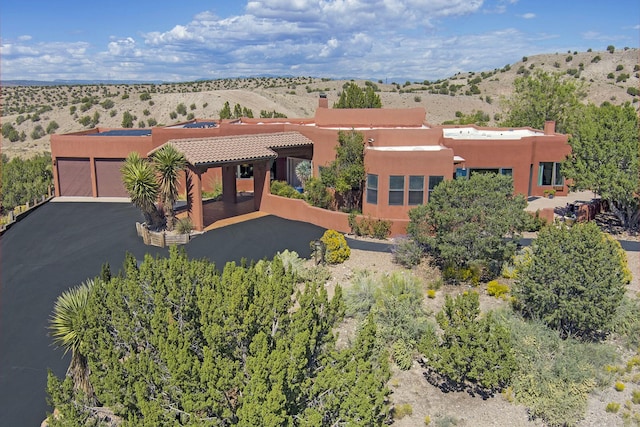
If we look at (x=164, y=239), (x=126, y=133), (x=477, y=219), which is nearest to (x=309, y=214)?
(x=164, y=239)

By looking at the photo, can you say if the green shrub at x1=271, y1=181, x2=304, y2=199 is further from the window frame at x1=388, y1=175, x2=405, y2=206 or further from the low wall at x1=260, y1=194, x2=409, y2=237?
the window frame at x1=388, y1=175, x2=405, y2=206

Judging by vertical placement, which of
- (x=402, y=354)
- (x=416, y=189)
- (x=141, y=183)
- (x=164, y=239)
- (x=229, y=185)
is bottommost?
(x=402, y=354)

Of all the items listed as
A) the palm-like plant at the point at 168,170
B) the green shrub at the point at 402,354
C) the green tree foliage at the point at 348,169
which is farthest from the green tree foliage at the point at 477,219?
the palm-like plant at the point at 168,170

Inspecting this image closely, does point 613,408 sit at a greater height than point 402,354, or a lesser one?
lesser

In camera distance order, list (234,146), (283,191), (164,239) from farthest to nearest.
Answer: (283,191) → (234,146) → (164,239)

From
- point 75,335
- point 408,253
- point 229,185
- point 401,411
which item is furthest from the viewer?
point 229,185

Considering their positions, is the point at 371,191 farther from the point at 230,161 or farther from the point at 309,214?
the point at 230,161

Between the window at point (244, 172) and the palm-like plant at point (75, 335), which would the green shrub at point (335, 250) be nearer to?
the palm-like plant at point (75, 335)
